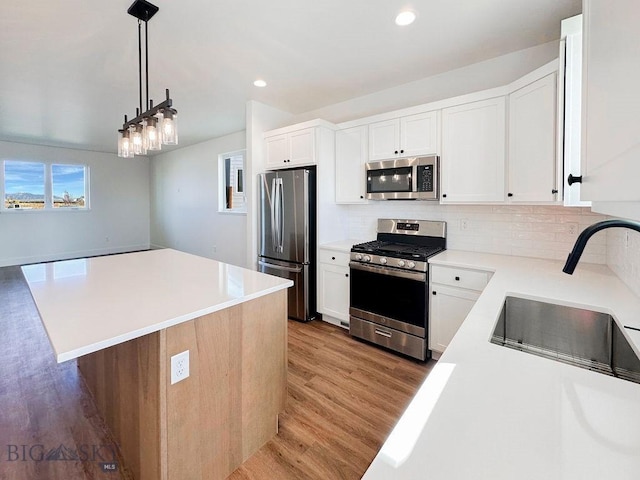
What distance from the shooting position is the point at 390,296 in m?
2.72

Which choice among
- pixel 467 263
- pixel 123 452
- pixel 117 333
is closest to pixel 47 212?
pixel 123 452

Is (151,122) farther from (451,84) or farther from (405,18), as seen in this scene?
(451,84)

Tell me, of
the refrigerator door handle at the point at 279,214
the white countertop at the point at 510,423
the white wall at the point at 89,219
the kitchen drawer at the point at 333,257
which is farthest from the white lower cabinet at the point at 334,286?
the white wall at the point at 89,219

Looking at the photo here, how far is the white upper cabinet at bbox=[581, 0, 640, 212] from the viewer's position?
536 mm

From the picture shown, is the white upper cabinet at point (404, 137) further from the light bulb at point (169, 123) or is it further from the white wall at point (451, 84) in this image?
the light bulb at point (169, 123)

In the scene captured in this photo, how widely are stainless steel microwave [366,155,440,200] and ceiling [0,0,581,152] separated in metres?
0.91

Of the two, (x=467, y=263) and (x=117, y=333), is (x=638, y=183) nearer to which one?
(x=117, y=333)

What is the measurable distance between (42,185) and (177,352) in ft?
26.4

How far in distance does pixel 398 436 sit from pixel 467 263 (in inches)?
78.6

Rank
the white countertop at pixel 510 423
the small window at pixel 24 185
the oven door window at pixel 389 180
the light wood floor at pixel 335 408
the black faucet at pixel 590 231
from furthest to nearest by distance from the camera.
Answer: the small window at pixel 24 185
the oven door window at pixel 389 180
the light wood floor at pixel 335 408
the black faucet at pixel 590 231
the white countertop at pixel 510 423

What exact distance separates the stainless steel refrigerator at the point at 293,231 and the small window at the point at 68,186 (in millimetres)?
6274

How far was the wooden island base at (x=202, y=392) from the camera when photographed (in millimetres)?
1272

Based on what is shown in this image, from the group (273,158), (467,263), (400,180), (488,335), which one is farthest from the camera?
(273,158)

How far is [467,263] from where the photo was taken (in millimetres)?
2322
